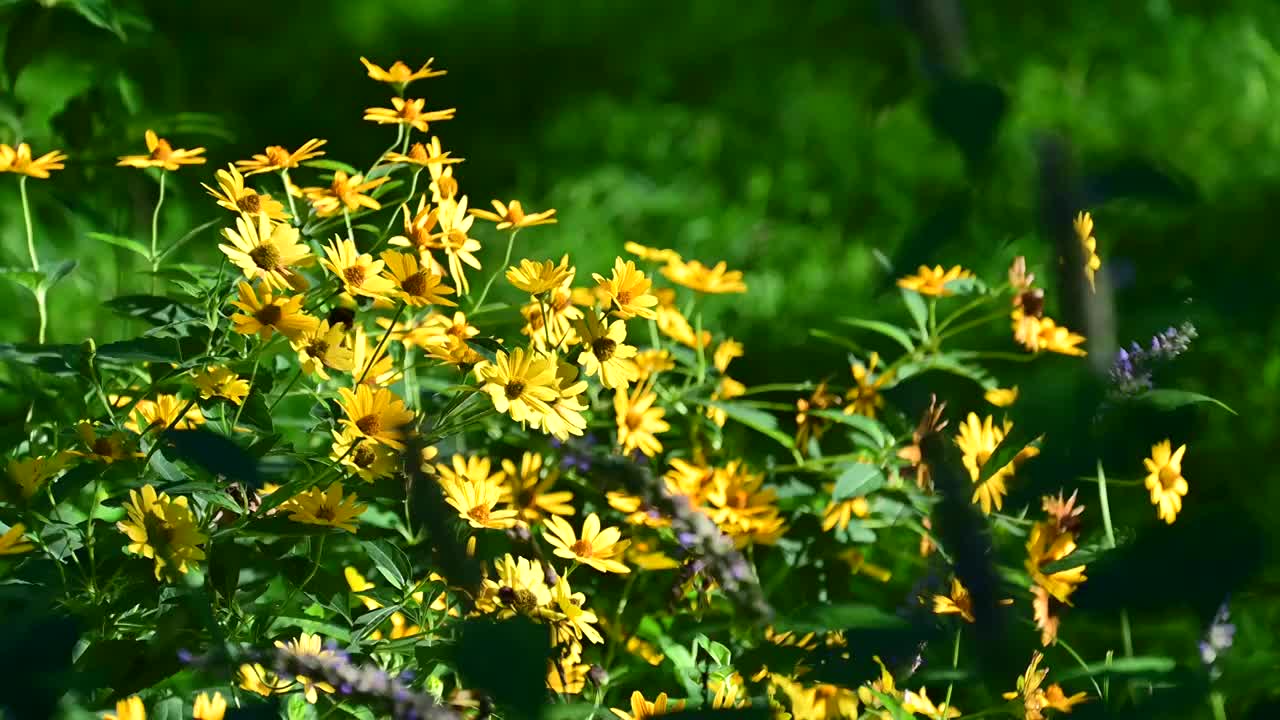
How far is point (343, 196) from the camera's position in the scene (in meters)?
1.32

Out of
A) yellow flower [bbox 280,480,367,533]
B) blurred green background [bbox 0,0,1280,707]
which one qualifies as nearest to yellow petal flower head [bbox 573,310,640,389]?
yellow flower [bbox 280,480,367,533]

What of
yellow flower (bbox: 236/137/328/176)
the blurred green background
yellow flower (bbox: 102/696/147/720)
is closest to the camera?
yellow flower (bbox: 102/696/147/720)

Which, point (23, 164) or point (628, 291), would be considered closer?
point (628, 291)

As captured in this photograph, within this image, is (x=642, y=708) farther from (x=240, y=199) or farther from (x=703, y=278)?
(x=703, y=278)

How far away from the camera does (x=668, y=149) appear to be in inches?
130

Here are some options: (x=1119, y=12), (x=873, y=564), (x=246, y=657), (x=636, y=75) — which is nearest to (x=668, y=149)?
(x=636, y=75)

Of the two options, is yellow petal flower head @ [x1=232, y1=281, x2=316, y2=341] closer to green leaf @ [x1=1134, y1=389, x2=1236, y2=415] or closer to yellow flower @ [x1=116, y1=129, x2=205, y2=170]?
yellow flower @ [x1=116, y1=129, x2=205, y2=170]

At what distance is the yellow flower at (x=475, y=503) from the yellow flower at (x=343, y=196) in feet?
0.89

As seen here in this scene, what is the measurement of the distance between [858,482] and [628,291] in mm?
324

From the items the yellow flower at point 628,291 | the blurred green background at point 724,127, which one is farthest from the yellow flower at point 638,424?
the blurred green background at point 724,127

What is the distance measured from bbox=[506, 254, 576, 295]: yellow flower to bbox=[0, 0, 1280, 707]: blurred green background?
61cm

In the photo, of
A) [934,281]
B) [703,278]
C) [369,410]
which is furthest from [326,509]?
[934,281]

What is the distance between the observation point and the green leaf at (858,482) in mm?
1395

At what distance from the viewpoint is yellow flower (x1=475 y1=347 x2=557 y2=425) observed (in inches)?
45.3
